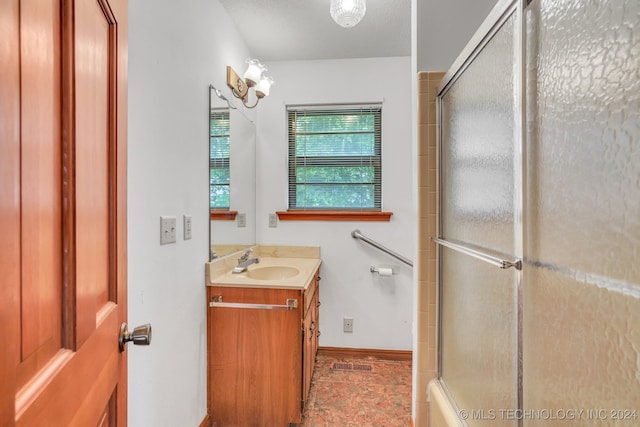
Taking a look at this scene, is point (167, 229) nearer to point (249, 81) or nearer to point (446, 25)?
point (249, 81)

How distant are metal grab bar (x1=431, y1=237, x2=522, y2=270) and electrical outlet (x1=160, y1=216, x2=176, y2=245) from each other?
112cm

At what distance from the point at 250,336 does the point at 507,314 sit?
127cm

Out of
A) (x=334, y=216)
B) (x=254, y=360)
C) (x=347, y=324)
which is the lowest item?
(x=347, y=324)

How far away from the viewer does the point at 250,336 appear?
1.59 metres

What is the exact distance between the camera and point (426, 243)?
51.0 inches

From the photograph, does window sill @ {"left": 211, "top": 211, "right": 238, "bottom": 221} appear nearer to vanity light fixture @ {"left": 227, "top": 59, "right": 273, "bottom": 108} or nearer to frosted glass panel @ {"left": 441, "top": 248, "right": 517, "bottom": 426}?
vanity light fixture @ {"left": 227, "top": 59, "right": 273, "bottom": 108}

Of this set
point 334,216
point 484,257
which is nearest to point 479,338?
point 484,257

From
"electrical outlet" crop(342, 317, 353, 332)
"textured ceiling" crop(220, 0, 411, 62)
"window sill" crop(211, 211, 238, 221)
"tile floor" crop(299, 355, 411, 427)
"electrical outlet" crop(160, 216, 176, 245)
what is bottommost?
"tile floor" crop(299, 355, 411, 427)

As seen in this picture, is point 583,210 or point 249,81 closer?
point 583,210

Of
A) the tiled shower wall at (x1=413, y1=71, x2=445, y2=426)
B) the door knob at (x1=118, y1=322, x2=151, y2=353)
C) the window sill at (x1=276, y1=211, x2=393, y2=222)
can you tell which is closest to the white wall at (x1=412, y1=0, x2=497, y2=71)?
the tiled shower wall at (x1=413, y1=71, x2=445, y2=426)

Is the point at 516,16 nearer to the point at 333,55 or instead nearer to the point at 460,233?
the point at 460,233

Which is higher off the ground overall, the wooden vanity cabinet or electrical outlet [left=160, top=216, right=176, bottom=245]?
electrical outlet [left=160, top=216, right=176, bottom=245]

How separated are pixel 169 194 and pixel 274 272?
3.42ft

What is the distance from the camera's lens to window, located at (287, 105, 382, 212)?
93.7 inches
